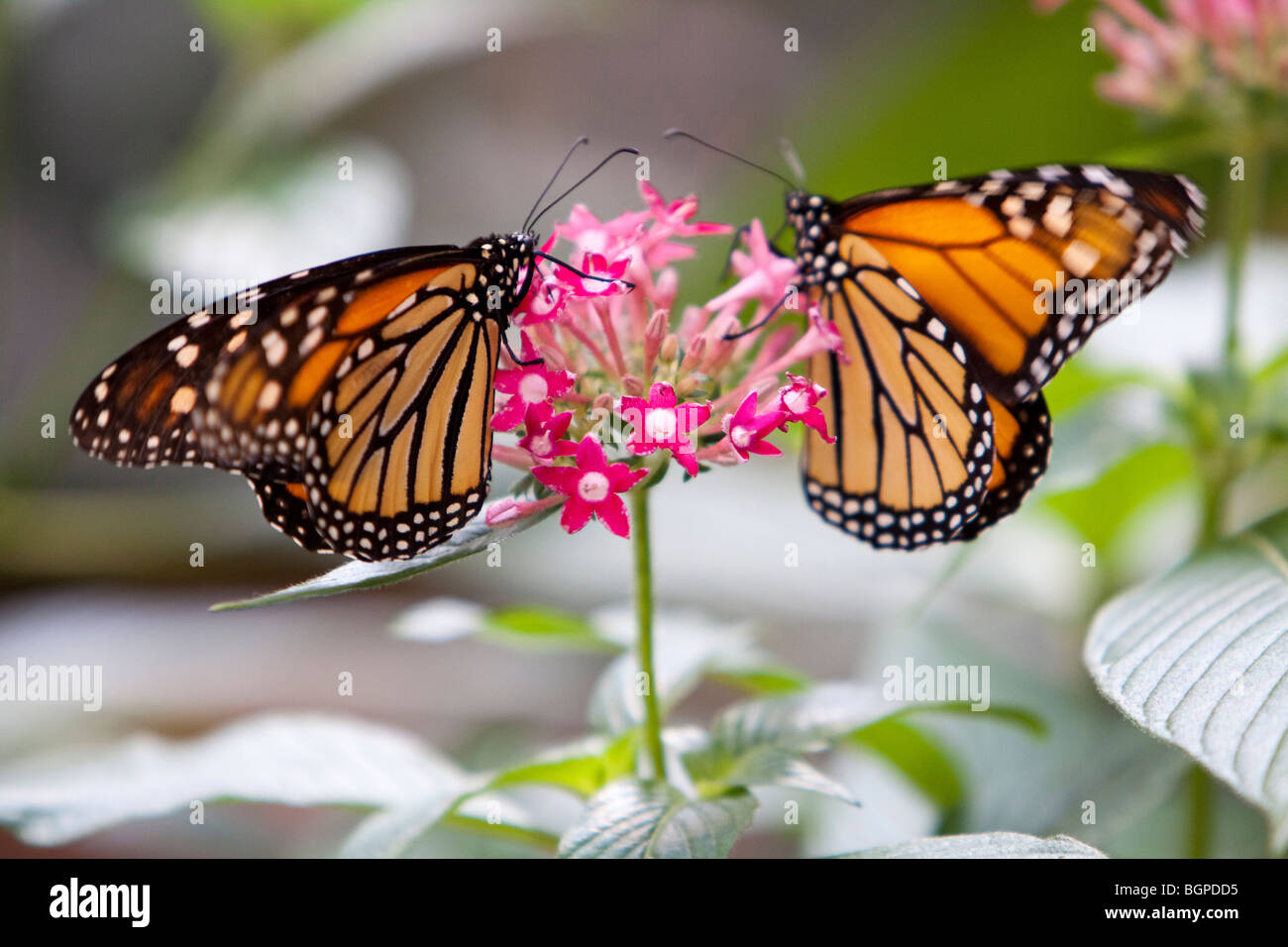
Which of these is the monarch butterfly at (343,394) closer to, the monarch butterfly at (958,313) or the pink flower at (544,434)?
the pink flower at (544,434)

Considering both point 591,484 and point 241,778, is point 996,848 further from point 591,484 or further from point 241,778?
point 241,778

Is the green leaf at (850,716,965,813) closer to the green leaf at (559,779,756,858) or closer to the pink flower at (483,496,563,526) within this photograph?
the green leaf at (559,779,756,858)

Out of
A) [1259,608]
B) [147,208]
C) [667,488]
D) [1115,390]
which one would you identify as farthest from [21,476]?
[1259,608]

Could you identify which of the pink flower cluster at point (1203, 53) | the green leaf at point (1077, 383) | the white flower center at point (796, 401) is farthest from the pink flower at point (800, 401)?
the pink flower cluster at point (1203, 53)

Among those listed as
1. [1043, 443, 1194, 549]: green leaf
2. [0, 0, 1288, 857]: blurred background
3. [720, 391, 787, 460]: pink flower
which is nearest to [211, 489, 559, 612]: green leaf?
[720, 391, 787, 460]: pink flower

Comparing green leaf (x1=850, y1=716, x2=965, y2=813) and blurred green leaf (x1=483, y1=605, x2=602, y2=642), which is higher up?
blurred green leaf (x1=483, y1=605, x2=602, y2=642)

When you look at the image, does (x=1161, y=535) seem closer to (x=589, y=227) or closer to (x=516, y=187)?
(x=589, y=227)
